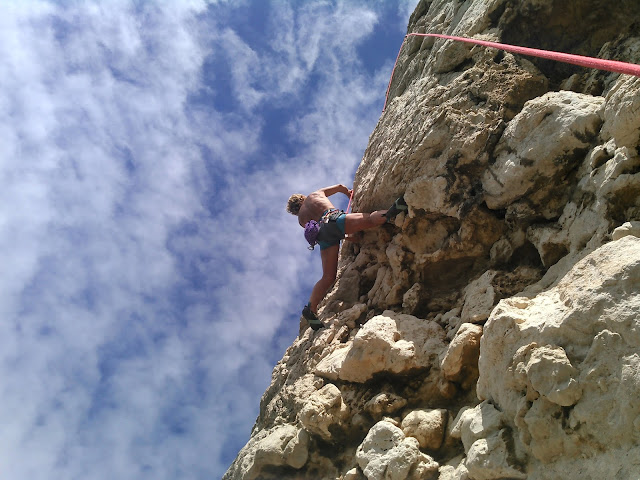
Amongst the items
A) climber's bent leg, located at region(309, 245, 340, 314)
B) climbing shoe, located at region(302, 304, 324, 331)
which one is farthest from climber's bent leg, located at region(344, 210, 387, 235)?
climbing shoe, located at region(302, 304, 324, 331)

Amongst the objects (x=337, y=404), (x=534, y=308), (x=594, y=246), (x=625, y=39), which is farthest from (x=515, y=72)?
(x=337, y=404)

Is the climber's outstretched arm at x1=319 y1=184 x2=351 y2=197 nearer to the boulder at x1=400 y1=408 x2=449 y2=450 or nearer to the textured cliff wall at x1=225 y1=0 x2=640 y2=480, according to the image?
the textured cliff wall at x1=225 y1=0 x2=640 y2=480

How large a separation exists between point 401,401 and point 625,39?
356 cm

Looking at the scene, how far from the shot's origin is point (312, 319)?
5773 millimetres

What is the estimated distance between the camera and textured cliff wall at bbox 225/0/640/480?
7.77 ft

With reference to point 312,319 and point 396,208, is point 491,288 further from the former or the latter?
point 312,319

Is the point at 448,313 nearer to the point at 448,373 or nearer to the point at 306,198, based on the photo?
the point at 448,373

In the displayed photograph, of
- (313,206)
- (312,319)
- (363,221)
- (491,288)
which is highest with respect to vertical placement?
(313,206)

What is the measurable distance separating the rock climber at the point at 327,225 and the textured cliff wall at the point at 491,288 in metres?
0.19

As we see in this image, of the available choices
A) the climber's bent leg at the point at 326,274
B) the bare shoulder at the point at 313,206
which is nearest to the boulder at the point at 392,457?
the climber's bent leg at the point at 326,274

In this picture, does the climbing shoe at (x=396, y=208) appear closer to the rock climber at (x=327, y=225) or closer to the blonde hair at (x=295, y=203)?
the rock climber at (x=327, y=225)

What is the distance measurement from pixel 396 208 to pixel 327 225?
135cm

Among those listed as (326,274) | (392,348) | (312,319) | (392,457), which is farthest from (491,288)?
(326,274)

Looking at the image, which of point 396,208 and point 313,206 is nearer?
point 396,208
